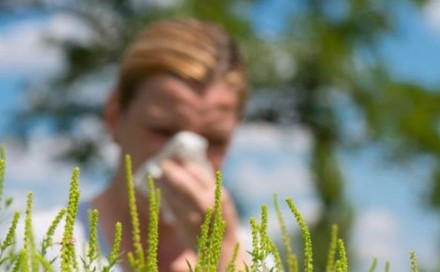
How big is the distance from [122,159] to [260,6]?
56.7 feet

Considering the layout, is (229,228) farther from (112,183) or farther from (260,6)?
(260,6)

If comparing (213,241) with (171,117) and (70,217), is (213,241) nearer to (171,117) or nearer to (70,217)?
(70,217)

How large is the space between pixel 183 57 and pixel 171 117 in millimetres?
191

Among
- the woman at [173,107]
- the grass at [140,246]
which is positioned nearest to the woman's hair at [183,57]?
the woman at [173,107]

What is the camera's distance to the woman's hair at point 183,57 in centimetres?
299

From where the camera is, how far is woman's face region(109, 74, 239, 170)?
291 cm

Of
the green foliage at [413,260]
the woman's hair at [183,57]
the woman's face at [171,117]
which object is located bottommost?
the green foliage at [413,260]

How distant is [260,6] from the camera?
19.9m

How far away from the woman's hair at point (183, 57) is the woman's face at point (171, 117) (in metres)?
0.04

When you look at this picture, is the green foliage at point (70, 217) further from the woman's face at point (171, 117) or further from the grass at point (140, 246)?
the woman's face at point (171, 117)

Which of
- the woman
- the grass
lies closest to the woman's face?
the woman

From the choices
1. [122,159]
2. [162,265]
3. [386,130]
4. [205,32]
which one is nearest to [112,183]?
[122,159]

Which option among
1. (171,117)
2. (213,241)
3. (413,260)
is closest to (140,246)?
(213,241)

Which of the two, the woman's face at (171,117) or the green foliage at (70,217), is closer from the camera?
the green foliage at (70,217)
